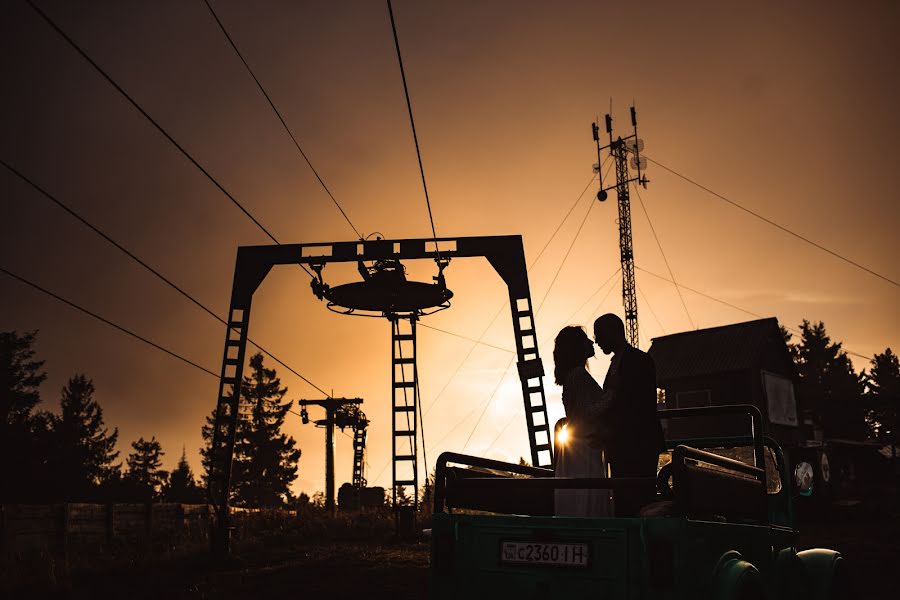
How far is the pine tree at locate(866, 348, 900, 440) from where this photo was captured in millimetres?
71125

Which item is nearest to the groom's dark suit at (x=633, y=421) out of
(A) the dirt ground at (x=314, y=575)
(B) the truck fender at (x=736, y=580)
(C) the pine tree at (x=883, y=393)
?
(B) the truck fender at (x=736, y=580)

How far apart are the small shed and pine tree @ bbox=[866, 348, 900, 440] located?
70.3 feet

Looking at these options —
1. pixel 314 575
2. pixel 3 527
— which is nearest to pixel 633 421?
pixel 314 575

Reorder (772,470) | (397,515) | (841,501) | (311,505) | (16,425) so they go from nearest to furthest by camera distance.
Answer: (772,470) → (397,515) → (841,501) → (311,505) → (16,425)

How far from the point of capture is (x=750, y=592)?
4605 millimetres

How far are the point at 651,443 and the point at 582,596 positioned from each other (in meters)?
1.24

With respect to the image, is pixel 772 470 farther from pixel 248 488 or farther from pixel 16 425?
pixel 248 488

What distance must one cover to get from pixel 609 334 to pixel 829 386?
85.2 meters

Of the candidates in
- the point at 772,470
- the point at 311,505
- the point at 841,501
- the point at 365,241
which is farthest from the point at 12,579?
the point at 841,501

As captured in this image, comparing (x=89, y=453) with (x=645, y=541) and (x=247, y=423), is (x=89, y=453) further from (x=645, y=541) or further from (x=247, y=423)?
(x=645, y=541)

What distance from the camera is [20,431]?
5053 centimetres

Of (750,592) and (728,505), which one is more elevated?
(728,505)

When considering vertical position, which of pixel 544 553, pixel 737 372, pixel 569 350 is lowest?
pixel 544 553

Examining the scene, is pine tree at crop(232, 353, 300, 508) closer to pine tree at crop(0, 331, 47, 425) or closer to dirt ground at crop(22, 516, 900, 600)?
pine tree at crop(0, 331, 47, 425)
